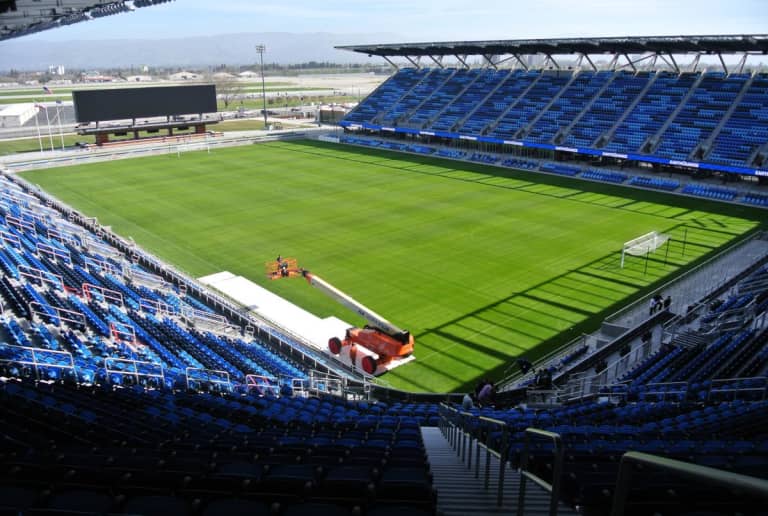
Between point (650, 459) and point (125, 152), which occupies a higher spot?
point (650, 459)

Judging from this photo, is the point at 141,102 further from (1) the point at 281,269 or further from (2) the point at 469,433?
(2) the point at 469,433

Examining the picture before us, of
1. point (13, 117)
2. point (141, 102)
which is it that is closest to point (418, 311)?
point (141, 102)

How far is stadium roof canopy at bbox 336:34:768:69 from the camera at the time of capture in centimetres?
4888

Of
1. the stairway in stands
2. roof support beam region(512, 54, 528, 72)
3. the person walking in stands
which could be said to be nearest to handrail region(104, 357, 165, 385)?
the person walking in stands

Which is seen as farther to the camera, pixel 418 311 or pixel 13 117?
pixel 13 117

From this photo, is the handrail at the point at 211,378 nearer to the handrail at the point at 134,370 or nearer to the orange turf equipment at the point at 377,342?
the handrail at the point at 134,370

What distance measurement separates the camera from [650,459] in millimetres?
2627

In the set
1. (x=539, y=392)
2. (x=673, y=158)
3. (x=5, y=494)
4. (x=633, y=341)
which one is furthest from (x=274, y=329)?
(x=673, y=158)

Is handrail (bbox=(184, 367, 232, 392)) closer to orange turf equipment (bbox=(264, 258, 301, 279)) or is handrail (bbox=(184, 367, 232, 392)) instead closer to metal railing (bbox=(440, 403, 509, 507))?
metal railing (bbox=(440, 403, 509, 507))

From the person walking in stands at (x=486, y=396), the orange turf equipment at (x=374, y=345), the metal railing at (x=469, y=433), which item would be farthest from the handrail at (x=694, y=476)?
the orange turf equipment at (x=374, y=345)

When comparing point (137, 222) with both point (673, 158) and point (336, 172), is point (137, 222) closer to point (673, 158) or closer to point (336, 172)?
point (336, 172)

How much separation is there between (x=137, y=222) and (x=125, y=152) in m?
31.2

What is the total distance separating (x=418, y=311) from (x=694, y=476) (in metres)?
21.9

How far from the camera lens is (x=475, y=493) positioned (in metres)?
6.42
